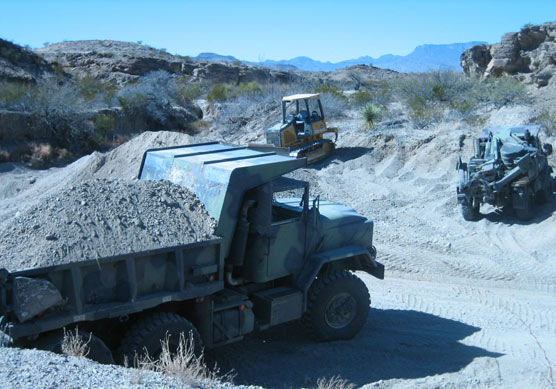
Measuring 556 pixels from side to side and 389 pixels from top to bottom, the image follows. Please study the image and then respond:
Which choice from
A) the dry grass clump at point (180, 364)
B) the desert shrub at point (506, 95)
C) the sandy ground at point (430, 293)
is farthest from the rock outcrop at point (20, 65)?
the dry grass clump at point (180, 364)

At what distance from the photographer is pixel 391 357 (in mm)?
7129

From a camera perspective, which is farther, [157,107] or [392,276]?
[157,107]

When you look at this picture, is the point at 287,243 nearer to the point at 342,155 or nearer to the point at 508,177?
the point at 508,177

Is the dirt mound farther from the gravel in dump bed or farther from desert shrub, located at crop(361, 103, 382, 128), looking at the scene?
the gravel in dump bed

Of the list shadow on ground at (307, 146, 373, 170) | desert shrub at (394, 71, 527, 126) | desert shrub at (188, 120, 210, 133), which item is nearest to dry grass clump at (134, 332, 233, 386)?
shadow on ground at (307, 146, 373, 170)

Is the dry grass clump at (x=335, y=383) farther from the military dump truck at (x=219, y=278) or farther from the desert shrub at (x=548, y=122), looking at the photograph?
the desert shrub at (x=548, y=122)

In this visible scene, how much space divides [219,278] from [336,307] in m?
1.92

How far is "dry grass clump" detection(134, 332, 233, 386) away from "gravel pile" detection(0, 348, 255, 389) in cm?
10

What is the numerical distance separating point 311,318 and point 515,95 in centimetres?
2095

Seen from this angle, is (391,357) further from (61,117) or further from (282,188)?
(61,117)

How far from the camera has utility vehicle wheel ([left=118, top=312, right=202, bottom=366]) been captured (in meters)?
5.64

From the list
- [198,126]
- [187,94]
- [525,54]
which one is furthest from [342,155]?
[187,94]

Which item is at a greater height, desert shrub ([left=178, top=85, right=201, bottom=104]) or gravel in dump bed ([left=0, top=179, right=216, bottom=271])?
desert shrub ([left=178, top=85, right=201, bottom=104])

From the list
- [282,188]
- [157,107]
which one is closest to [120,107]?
[157,107]
